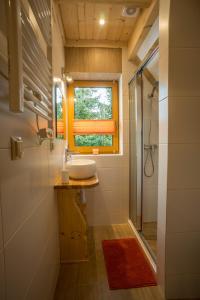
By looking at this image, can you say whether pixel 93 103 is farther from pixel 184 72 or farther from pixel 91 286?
pixel 91 286

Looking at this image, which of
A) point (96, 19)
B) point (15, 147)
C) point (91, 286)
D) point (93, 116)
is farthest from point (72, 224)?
point (96, 19)

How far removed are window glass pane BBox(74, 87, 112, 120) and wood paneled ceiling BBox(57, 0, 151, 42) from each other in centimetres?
70

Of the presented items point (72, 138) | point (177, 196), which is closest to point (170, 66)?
point (177, 196)

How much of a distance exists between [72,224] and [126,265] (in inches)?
27.1

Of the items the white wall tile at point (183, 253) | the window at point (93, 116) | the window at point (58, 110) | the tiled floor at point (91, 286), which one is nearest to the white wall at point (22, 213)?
the tiled floor at point (91, 286)

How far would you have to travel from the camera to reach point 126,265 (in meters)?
1.80

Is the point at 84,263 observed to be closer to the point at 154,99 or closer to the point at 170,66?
the point at 170,66

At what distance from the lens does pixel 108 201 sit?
2623mm

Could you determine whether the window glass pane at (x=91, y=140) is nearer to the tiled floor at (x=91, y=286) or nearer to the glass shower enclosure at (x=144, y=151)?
the glass shower enclosure at (x=144, y=151)

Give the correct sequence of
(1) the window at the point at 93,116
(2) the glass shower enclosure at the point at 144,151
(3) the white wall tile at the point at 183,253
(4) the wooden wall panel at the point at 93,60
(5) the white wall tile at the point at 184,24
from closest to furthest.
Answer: (5) the white wall tile at the point at 184,24
(3) the white wall tile at the point at 183,253
(2) the glass shower enclosure at the point at 144,151
(4) the wooden wall panel at the point at 93,60
(1) the window at the point at 93,116

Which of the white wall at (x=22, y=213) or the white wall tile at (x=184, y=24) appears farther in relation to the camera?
the white wall tile at (x=184, y=24)

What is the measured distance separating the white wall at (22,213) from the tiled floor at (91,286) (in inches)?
14.5

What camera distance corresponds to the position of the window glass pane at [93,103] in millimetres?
2787

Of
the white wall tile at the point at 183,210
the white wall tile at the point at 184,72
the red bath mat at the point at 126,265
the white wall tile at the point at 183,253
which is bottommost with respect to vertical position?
the red bath mat at the point at 126,265
